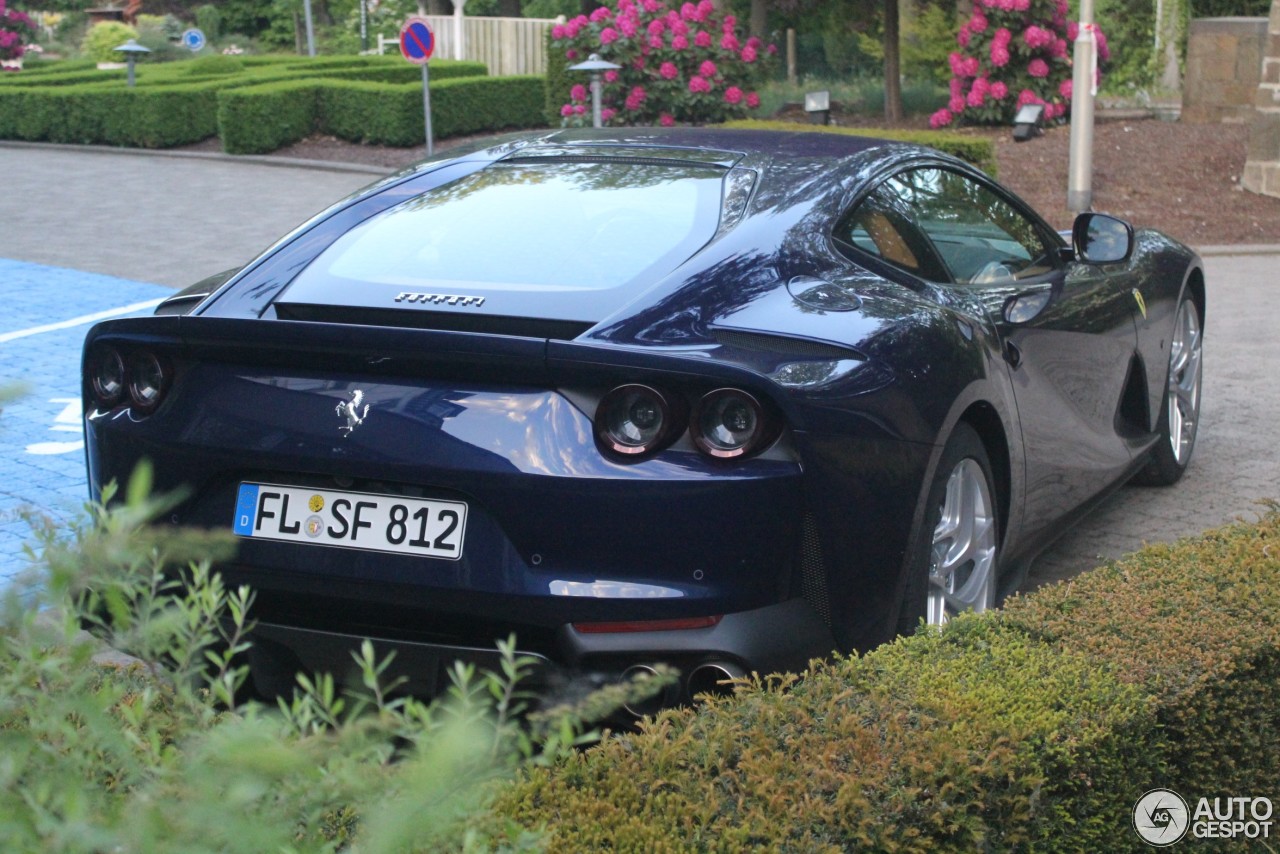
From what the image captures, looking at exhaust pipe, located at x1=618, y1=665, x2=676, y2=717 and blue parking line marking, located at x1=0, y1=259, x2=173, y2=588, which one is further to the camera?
blue parking line marking, located at x1=0, y1=259, x2=173, y2=588

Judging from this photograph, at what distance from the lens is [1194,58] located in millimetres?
19844

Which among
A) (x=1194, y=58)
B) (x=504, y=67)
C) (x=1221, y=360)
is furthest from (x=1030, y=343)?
(x=504, y=67)

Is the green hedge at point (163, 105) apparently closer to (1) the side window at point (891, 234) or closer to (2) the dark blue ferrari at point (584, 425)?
(1) the side window at point (891, 234)

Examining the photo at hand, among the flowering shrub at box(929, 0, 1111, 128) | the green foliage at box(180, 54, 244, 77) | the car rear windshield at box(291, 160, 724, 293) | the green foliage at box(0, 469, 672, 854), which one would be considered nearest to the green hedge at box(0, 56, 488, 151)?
the green foliage at box(180, 54, 244, 77)

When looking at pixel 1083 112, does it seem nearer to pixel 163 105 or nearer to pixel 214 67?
pixel 163 105

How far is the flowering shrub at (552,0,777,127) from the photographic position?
19656 millimetres

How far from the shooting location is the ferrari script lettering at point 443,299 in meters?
3.51

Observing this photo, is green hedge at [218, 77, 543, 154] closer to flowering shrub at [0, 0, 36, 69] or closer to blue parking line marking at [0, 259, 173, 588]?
blue parking line marking at [0, 259, 173, 588]

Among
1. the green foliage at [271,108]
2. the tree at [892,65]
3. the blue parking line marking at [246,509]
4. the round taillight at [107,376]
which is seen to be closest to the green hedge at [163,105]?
Result: the green foliage at [271,108]

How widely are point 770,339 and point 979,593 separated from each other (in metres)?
1.23

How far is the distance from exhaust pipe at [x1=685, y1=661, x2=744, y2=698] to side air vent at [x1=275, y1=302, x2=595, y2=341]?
762 millimetres

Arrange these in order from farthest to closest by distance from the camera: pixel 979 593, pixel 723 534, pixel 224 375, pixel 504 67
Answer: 1. pixel 504 67
2. pixel 979 593
3. pixel 224 375
4. pixel 723 534

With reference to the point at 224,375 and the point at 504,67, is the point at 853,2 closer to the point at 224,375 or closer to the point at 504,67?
the point at 504,67

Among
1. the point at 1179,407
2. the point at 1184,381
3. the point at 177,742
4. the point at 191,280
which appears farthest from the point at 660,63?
the point at 177,742
